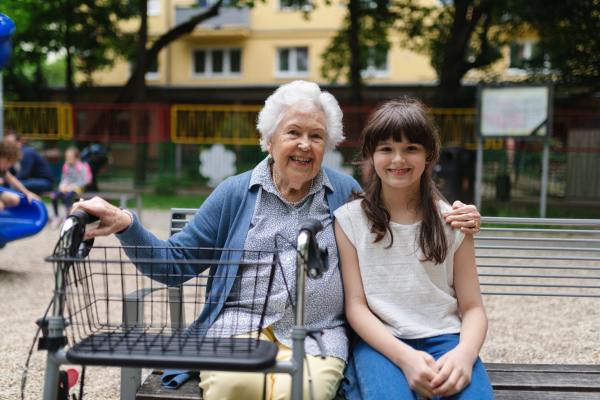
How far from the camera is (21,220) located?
599 cm

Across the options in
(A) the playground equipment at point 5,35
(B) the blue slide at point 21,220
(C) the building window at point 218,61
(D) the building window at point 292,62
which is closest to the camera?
(A) the playground equipment at point 5,35

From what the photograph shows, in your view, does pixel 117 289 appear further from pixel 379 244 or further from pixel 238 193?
pixel 379 244

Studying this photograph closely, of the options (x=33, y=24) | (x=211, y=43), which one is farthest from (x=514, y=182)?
(x=211, y=43)

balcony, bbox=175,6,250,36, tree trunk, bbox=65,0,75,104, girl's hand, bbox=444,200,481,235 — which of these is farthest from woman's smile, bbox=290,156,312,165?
balcony, bbox=175,6,250,36

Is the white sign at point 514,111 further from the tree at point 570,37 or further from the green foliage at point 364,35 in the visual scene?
the green foliage at point 364,35

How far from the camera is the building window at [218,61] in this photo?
25625 mm

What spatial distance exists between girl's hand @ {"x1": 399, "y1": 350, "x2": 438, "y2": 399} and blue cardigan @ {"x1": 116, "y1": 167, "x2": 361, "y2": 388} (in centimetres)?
69

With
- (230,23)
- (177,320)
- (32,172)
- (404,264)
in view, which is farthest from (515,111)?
(230,23)

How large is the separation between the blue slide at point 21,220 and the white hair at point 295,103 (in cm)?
447

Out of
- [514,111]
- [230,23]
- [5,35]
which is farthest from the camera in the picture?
[230,23]

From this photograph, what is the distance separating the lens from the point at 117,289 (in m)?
5.31

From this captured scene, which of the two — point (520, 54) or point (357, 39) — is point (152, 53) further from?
point (520, 54)

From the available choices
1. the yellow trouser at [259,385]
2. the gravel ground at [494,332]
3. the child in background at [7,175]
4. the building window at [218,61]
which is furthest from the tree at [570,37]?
the building window at [218,61]

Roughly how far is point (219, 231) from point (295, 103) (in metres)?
0.62
